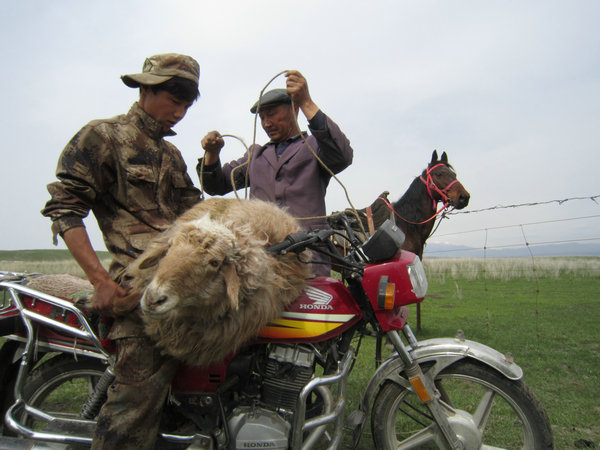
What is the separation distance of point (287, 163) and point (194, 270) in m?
2.05

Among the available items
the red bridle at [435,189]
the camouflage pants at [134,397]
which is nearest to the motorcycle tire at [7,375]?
the camouflage pants at [134,397]

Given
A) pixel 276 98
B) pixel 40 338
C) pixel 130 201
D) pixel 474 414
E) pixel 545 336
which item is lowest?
pixel 545 336

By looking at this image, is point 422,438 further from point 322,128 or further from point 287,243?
point 322,128

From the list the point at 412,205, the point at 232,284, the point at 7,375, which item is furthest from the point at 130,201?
the point at 412,205

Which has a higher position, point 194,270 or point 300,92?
point 300,92

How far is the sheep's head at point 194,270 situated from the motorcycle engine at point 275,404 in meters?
0.68

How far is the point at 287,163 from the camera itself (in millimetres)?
3725

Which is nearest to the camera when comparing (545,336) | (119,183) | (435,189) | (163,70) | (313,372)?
(313,372)

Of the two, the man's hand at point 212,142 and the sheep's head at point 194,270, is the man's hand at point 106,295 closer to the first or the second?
the sheep's head at point 194,270

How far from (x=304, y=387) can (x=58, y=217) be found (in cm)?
195

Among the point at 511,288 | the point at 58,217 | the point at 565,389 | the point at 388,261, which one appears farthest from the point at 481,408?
the point at 511,288

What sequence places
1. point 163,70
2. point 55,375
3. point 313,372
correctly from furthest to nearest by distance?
point 55,375 < point 163,70 < point 313,372

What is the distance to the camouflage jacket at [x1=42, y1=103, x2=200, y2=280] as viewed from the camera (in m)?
2.47

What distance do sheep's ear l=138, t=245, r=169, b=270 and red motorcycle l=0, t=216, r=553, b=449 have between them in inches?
26.4
